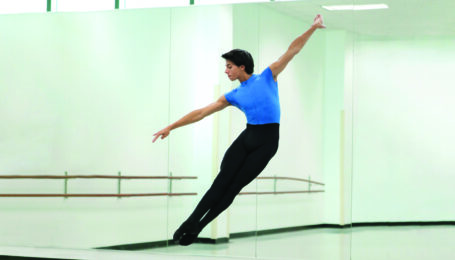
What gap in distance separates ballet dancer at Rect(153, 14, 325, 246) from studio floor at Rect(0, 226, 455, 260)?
247cm

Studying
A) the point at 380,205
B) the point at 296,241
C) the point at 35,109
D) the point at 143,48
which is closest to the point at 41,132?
the point at 35,109

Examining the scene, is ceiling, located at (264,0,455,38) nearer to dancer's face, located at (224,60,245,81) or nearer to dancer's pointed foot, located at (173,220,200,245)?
dancer's face, located at (224,60,245,81)

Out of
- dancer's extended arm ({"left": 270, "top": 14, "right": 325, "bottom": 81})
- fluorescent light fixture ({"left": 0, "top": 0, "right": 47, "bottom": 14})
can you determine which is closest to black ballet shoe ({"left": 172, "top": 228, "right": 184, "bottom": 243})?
dancer's extended arm ({"left": 270, "top": 14, "right": 325, "bottom": 81})

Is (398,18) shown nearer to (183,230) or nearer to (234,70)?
(234,70)

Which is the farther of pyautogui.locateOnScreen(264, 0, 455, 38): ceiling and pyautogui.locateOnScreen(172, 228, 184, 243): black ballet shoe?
pyautogui.locateOnScreen(264, 0, 455, 38): ceiling

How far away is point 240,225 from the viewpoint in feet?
26.2

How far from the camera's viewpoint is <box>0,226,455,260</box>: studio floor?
24.1 ft

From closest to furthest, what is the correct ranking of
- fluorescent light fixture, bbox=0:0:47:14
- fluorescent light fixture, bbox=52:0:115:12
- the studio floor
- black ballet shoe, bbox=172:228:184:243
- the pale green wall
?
black ballet shoe, bbox=172:228:184:243
the studio floor
the pale green wall
fluorescent light fixture, bbox=52:0:115:12
fluorescent light fixture, bbox=0:0:47:14

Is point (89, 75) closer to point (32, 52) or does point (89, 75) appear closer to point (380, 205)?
point (32, 52)

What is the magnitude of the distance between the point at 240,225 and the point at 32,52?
290 cm

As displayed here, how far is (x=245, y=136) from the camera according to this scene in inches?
209

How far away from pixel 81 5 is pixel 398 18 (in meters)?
3.38

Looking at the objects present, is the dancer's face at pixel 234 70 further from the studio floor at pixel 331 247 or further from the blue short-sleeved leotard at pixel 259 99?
the studio floor at pixel 331 247

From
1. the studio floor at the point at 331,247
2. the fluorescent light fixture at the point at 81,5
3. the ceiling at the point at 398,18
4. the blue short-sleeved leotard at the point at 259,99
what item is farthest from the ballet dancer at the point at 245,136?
the fluorescent light fixture at the point at 81,5
